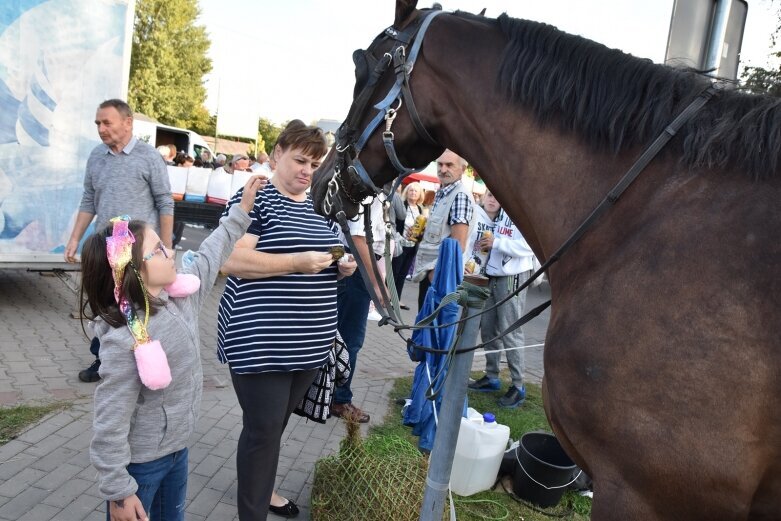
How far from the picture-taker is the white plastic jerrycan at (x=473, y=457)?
136 inches

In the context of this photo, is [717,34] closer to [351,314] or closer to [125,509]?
[351,314]

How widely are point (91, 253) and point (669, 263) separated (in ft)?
5.86

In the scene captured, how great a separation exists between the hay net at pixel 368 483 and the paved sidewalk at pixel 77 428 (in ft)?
1.32

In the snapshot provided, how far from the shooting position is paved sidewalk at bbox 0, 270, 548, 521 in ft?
9.92

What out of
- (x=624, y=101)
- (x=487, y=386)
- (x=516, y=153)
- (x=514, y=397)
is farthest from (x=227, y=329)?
(x=487, y=386)

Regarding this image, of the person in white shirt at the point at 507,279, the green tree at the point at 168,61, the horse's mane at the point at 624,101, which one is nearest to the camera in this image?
the horse's mane at the point at 624,101

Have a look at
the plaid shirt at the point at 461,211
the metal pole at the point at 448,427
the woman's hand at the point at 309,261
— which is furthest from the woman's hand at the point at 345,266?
the plaid shirt at the point at 461,211

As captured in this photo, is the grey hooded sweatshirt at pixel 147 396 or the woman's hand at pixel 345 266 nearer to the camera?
the grey hooded sweatshirt at pixel 147 396

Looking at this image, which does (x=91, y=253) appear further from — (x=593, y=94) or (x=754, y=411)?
(x=754, y=411)

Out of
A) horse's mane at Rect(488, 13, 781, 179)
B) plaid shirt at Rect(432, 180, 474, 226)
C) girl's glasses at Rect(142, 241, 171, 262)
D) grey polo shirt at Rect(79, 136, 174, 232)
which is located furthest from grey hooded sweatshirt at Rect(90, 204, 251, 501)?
plaid shirt at Rect(432, 180, 474, 226)

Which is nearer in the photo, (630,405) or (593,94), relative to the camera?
(630,405)

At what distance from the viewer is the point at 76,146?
6059 millimetres

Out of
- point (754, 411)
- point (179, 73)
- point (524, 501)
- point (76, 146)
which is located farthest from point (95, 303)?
point (179, 73)

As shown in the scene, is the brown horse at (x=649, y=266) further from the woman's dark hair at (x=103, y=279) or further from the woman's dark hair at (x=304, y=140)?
the woman's dark hair at (x=103, y=279)
